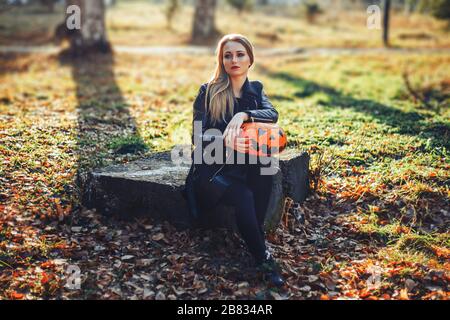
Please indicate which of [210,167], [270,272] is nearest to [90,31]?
[210,167]

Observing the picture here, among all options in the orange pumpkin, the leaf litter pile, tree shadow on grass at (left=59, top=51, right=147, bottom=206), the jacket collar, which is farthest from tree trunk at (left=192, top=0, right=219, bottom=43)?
the orange pumpkin

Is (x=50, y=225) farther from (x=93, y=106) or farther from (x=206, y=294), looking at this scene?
(x=93, y=106)

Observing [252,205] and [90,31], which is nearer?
[252,205]

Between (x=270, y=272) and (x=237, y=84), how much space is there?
189 cm

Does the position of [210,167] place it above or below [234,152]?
below

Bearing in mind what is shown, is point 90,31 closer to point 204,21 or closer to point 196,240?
point 204,21

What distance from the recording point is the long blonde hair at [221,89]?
183 inches

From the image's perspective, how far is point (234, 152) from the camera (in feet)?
14.7

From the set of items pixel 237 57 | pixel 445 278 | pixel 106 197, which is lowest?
pixel 445 278

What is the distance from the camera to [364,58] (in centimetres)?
1645

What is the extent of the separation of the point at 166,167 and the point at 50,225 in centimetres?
145

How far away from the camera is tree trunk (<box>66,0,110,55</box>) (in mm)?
14445
